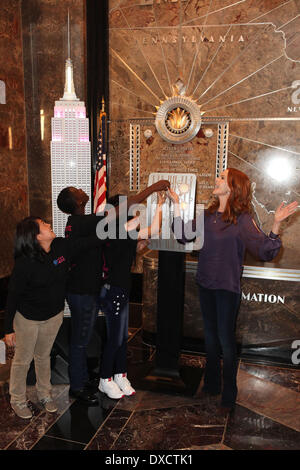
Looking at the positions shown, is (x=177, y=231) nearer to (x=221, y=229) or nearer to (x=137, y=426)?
(x=221, y=229)

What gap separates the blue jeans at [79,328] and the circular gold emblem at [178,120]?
9.41 feet

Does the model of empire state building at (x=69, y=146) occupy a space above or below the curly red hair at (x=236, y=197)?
above

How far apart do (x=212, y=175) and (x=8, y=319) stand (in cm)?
325

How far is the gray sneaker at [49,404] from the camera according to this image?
2795 millimetres

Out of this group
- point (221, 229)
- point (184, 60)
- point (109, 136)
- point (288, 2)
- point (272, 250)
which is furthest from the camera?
point (109, 136)

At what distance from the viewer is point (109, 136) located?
17.4ft

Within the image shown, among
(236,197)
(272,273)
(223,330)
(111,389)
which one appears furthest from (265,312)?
(111,389)

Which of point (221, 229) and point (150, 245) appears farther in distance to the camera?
point (150, 245)

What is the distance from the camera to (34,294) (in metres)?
2.60

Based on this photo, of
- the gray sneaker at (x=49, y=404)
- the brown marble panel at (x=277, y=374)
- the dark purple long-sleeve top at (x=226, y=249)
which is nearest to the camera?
the dark purple long-sleeve top at (x=226, y=249)

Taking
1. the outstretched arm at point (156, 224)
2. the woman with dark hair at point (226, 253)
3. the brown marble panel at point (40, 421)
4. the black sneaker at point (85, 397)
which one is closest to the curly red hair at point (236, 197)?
the woman with dark hair at point (226, 253)

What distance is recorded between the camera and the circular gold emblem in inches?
194

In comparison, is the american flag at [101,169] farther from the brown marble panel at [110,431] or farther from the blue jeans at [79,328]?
the brown marble panel at [110,431]
